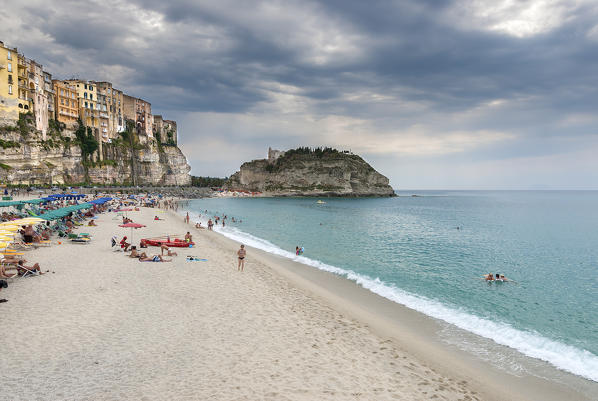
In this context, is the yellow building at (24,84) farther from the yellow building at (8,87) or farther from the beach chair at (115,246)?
the beach chair at (115,246)

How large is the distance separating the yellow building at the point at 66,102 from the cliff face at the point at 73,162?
169 inches

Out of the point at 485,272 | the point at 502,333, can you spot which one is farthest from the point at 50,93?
the point at 502,333

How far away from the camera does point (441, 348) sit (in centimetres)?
970

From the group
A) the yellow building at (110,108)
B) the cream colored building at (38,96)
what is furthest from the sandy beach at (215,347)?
the yellow building at (110,108)

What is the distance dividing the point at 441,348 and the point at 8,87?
90365mm

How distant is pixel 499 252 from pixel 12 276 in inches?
1362

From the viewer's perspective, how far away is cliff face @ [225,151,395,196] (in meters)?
145

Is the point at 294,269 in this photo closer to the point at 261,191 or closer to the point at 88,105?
the point at 88,105

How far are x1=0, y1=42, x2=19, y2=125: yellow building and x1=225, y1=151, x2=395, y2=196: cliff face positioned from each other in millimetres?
99131

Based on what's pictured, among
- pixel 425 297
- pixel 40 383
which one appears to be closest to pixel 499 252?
pixel 425 297

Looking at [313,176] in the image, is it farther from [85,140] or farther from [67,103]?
[67,103]

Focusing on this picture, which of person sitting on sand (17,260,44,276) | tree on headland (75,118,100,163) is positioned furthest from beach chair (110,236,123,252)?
tree on headland (75,118,100,163)

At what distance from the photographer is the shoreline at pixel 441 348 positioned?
775 centimetres

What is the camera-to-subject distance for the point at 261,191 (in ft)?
516
